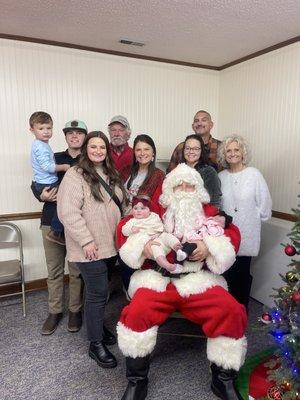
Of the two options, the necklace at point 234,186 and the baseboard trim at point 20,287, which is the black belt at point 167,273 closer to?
the necklace at point 234,186

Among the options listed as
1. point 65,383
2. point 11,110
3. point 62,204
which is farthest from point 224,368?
point 11,110

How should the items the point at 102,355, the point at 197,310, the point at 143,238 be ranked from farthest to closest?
1. the point at 102,355
2. the point at 143,238
3. the point at 197,310

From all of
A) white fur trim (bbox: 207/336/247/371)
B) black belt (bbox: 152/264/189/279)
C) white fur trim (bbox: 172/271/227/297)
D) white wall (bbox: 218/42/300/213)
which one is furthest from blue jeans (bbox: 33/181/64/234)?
white wall (bbox: 218/42/300/213)

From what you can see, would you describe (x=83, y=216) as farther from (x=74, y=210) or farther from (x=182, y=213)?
(x=182, y=213)

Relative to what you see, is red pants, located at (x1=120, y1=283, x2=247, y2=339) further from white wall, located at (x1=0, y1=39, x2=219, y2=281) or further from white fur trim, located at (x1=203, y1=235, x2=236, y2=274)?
white wall, located at (x1=0, y1=39, x2=219, y2=281)

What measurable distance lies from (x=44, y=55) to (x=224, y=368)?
280 cm

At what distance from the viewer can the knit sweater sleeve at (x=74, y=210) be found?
1903mm

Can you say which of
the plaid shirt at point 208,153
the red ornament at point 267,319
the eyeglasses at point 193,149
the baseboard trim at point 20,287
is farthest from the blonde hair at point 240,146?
the baseboard trim at point 20,287

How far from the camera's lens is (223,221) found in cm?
203

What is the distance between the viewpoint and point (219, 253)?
1.85 metres

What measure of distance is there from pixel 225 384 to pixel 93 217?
1.19 meters

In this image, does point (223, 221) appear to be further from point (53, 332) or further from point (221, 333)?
point (53, 332)

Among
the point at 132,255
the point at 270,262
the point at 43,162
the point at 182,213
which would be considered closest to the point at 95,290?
the point at 132,255

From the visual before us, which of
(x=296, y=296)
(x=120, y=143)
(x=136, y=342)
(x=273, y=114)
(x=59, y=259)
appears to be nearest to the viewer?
(x=296, y=296)
